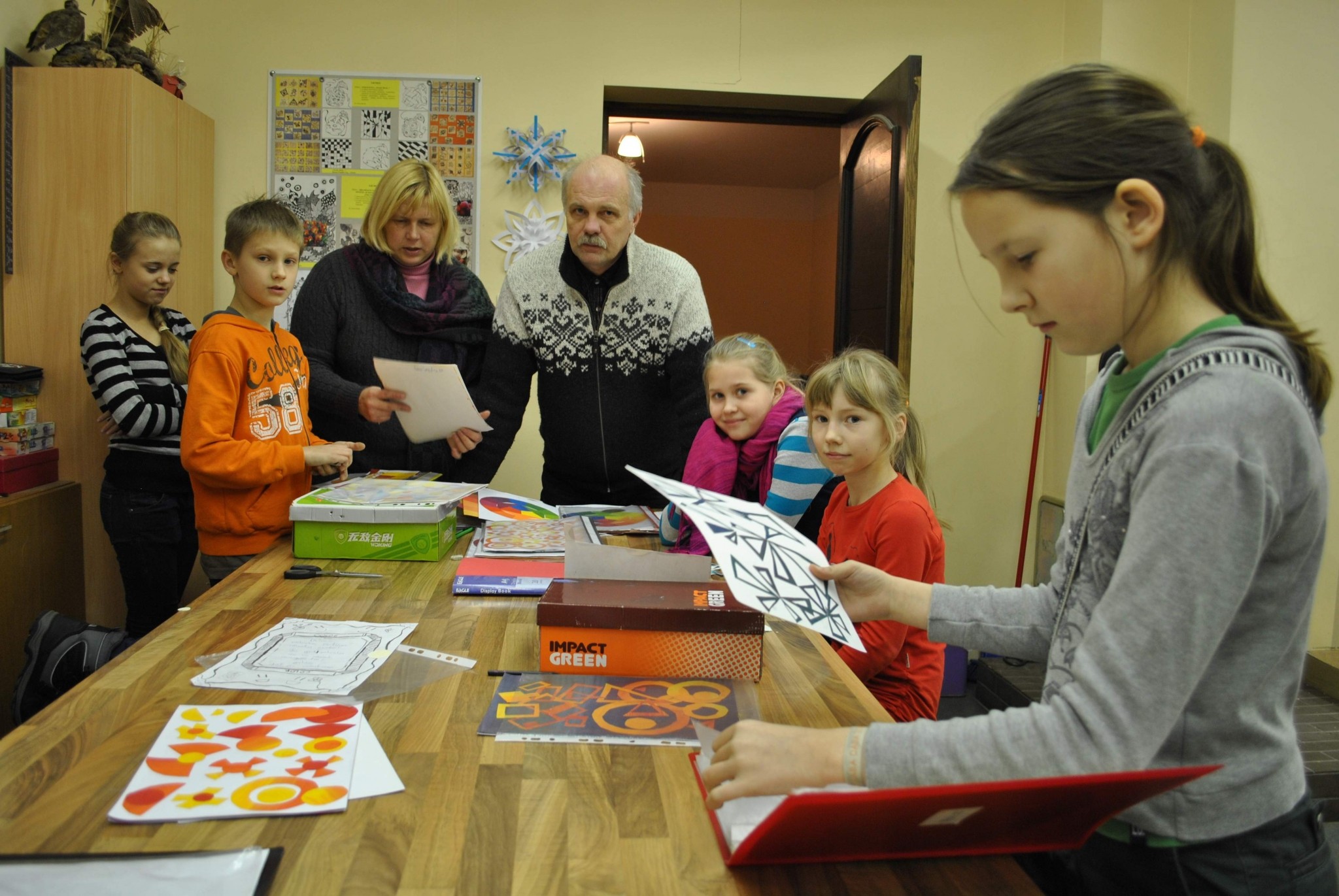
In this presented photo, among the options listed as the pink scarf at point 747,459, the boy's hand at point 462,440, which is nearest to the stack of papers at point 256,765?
the pink scarf at point 747,459

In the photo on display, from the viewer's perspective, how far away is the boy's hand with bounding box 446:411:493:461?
7.57ft

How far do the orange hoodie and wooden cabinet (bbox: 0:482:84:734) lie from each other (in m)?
1.09

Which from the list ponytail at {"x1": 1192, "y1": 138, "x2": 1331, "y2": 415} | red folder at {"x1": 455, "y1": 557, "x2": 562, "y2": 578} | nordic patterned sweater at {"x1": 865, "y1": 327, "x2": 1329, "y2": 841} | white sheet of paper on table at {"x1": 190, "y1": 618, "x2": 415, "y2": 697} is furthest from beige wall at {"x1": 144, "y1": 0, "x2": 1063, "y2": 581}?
nordic patterned sweater at {"x1": 865, "y1": 327, "x2": 1329, "y2": 841}

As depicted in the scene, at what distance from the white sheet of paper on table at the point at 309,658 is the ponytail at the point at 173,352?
1.68 m

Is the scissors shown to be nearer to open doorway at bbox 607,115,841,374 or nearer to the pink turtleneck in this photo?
the pink turtleneck

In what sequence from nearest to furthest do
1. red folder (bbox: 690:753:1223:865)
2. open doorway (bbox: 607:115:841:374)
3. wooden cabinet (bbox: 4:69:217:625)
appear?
red folder (bbox: 690:753:1223:865)
wooden cabinet (bbox: 4:69:217:625)
open doorway (bbox: 607:115:841:374)

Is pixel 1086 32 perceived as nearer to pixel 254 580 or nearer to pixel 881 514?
pixel 881 514

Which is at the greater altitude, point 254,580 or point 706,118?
point 706,118

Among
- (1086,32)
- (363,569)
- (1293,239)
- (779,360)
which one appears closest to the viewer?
(363,569)

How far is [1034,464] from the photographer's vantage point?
3.80 metres

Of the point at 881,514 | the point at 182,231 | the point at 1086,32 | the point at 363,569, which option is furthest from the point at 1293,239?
the point at 182,231

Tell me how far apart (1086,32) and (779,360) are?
8.03 ft

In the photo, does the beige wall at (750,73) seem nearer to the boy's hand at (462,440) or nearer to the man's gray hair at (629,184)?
the man's gray hair at (629,184)

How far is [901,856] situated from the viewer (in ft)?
2.48
